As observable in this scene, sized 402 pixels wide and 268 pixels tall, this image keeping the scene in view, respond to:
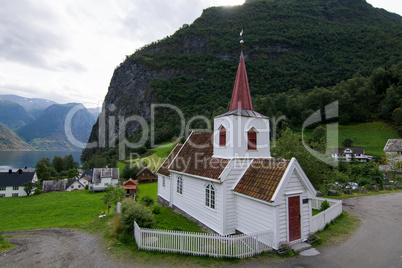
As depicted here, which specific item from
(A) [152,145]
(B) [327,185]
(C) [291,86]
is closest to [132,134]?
(A) [152,145]

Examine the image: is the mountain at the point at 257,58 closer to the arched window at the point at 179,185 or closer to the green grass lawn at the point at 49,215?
the green grass lawn at the point at 49,215

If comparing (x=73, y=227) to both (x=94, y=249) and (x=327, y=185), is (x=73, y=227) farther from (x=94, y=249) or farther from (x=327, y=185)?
(x=327, y=185)

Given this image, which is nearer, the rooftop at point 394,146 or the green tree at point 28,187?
the rooftop at point 394,146

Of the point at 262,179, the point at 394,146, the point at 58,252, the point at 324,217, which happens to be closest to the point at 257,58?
the point at 394,146

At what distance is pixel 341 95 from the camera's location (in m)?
71.3

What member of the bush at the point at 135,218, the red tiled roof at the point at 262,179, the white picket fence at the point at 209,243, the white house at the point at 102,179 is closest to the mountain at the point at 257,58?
the white house at the point at 102,179

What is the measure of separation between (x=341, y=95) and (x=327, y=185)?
60.6 m

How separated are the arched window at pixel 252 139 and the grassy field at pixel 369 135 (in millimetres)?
47936

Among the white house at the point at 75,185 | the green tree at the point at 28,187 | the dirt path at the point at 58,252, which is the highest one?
the dirt path at the point at 58,252

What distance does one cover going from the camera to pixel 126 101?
5379 inches

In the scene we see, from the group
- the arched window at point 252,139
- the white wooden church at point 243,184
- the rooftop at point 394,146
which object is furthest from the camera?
the rooftop at point 394,146

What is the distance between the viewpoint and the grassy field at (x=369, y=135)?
174 feet

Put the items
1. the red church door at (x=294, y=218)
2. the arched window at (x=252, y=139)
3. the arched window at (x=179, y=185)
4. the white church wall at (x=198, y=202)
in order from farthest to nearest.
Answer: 1. the arched window at (x=179, y=185)
2. the arched window at (x=252, y=139)
3. the white church wall at (x=198, y=202)
4. the red church door at (x=294, y=218)

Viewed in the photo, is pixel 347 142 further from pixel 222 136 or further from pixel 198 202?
pixel 198 202
